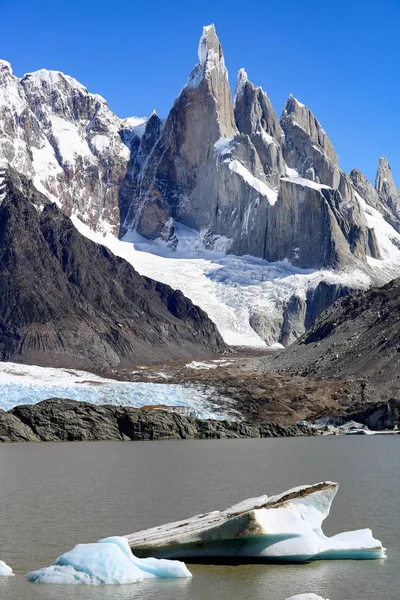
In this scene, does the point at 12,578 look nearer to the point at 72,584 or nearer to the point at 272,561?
the point at 72,584

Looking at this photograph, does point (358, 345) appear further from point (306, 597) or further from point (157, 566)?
point (306, 597)

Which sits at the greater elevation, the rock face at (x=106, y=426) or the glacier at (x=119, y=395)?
the glacier at (x=119, y=395)

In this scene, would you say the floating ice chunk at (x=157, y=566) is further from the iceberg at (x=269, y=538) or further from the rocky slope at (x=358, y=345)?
the rocky slope at (x=358, y=345)

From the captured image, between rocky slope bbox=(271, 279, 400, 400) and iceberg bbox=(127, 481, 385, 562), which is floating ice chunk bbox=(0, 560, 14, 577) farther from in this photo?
rocky slope bbox=(271, 279, 400, 400)

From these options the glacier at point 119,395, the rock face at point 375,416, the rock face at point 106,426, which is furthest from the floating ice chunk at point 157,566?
the rock face at point 375,416

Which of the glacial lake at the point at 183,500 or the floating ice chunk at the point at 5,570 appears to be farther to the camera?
the floating ice chunk at the point at 5,570

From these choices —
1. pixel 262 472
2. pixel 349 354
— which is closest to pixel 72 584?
pixel 262 472

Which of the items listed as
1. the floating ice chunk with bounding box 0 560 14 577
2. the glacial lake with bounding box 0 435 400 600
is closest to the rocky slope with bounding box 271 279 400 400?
the glacial lake with bounding box 0 435 400 600
